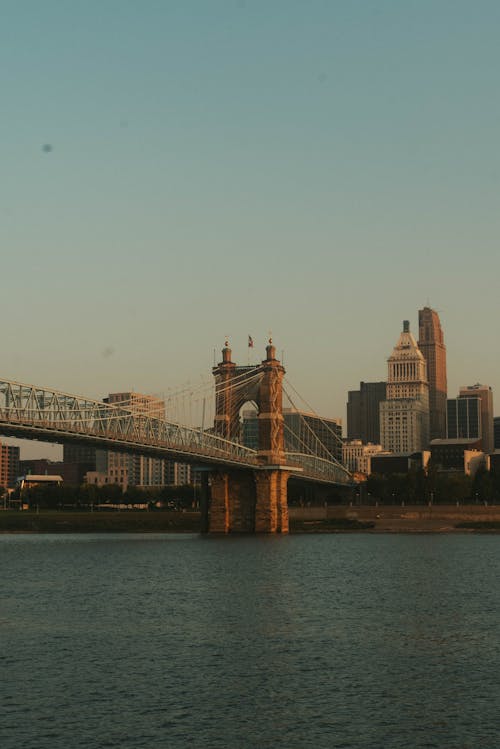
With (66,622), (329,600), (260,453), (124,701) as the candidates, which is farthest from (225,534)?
(124,701)

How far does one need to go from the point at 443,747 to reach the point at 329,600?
27621mm

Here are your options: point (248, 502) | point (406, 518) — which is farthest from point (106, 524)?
point (406, 518)

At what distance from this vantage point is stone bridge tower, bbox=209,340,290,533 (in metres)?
128

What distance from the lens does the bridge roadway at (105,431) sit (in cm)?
8375

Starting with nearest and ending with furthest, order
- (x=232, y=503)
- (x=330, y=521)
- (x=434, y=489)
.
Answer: (x=232, y=503), (x=330, y=521), (x=434, y=489)

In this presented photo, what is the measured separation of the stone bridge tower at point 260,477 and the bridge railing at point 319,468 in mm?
13611

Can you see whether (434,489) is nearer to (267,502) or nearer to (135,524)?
(267,502)

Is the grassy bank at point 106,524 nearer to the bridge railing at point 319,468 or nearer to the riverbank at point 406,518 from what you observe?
the riverbank at point 406,518

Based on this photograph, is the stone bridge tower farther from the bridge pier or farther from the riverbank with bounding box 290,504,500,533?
the riverbank with bounding box 290,504,500,533

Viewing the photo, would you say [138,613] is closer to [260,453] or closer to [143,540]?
[143,540]

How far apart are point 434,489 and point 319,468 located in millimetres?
18049

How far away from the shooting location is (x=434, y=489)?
164125mm

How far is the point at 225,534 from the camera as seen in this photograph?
12706 cm

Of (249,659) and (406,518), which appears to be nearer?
(249,659)
